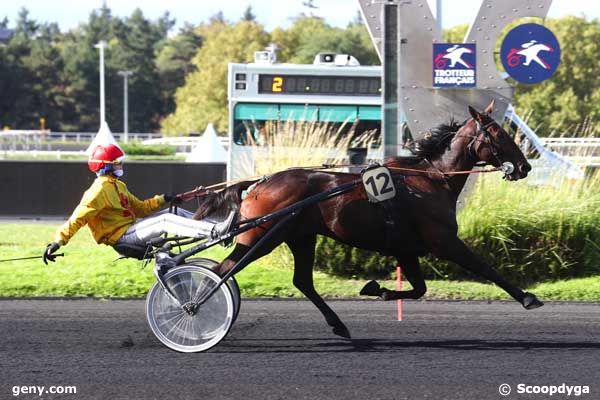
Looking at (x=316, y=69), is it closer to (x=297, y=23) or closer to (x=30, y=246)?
(x=30, y=246)

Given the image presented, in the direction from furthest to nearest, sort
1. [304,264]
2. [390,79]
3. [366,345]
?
[390,79], [304,264], [366,345]

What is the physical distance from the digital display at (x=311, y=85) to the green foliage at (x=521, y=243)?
920 cm

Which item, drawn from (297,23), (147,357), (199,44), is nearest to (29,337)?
(147,357)

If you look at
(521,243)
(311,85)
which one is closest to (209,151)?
(311,85)

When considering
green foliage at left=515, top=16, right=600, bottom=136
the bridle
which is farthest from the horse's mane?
green foliage at left=515, top=16, right=600, bottom=136

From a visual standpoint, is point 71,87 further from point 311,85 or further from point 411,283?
point 411,283

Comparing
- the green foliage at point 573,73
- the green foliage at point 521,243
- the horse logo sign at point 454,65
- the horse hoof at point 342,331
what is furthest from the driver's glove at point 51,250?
the green foliage at point 573,73

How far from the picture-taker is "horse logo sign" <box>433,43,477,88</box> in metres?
11.3

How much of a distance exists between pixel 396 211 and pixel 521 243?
12.9ft

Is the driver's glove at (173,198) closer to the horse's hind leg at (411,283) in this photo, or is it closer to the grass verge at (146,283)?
the horse's hind leg at (411,283)

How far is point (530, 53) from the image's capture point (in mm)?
11125

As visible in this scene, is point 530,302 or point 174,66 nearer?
point 530,302

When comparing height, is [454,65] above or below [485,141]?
above

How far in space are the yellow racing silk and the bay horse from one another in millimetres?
589
